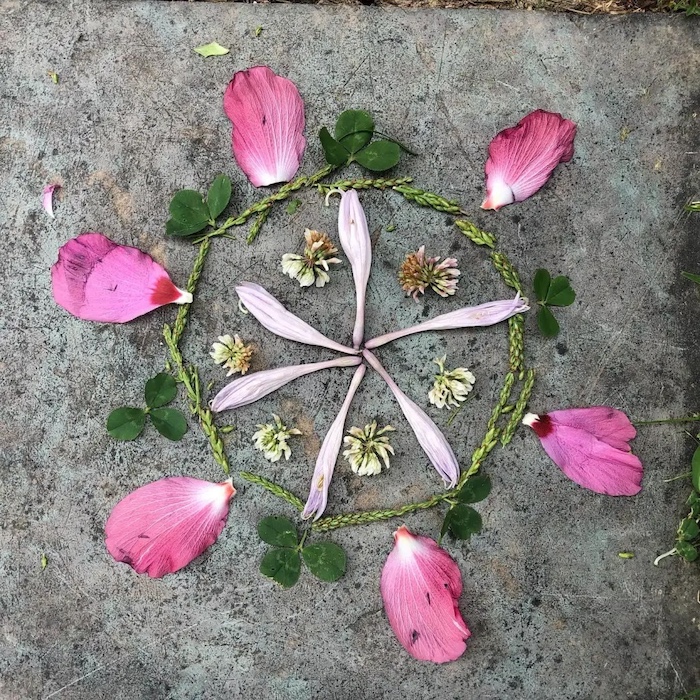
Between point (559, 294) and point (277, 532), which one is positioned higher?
point (559, 294)

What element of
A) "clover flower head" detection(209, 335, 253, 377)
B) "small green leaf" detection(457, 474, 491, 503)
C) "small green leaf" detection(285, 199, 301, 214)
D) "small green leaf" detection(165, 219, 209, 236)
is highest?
"small green leaf" detection(285, 199, 301, 214)

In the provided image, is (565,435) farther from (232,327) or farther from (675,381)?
(232,327)

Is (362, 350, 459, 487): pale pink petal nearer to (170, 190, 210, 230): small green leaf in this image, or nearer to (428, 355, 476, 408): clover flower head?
(428, 355, 476, 408): clover flower head

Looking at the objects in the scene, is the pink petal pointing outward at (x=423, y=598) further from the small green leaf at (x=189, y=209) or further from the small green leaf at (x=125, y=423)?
the small green leaf at (x=189, y=209)

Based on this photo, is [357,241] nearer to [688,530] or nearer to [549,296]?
[549,296]

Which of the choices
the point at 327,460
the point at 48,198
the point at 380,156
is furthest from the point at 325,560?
the point at 48,198

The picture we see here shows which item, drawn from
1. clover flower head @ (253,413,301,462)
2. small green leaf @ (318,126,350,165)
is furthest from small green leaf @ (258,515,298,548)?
small green leaf @ (318,126,350,165)

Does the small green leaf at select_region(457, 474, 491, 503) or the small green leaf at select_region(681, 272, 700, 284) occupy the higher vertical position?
the small green leaf at select_region(681, 272, 700, 284)
